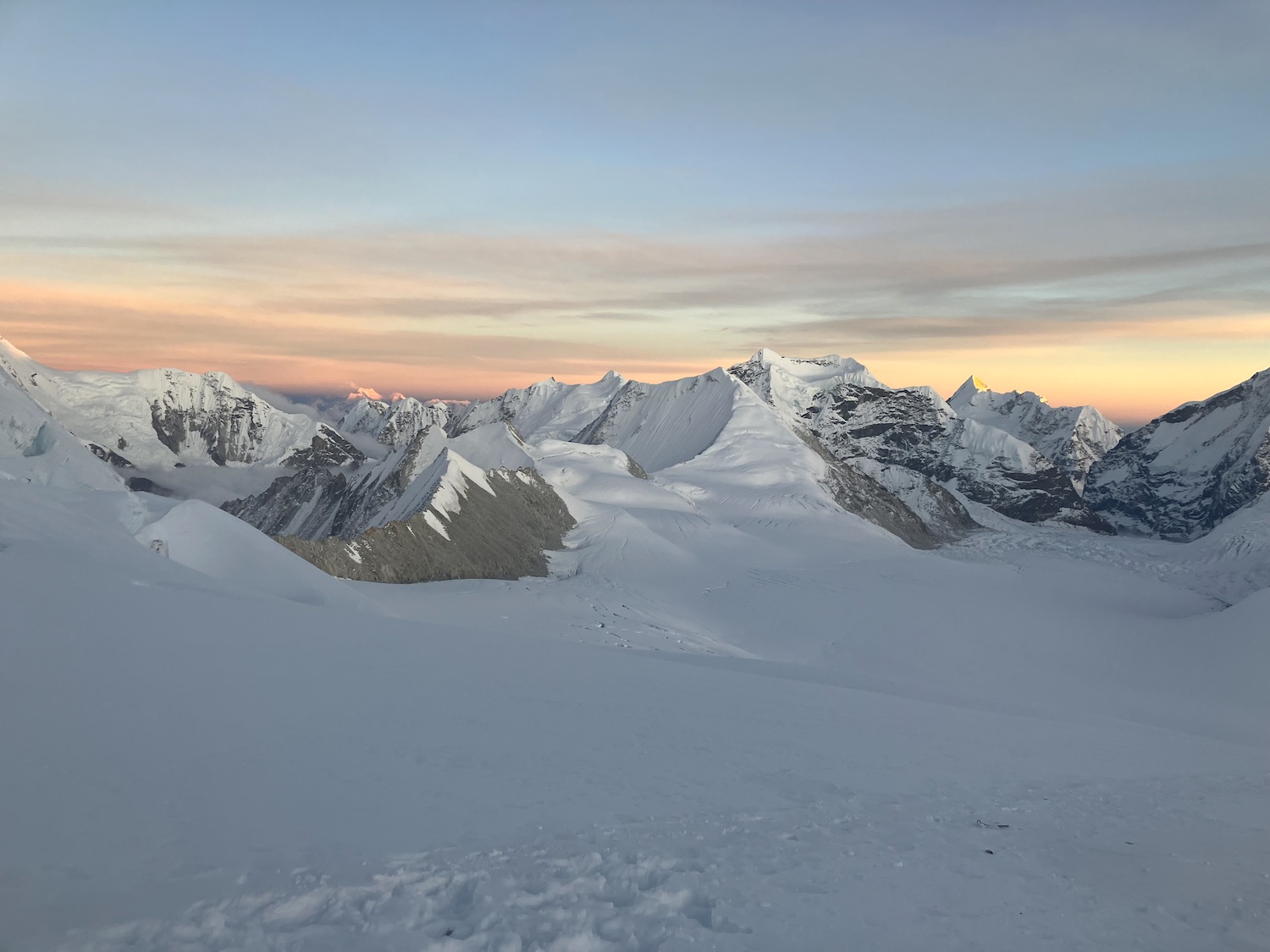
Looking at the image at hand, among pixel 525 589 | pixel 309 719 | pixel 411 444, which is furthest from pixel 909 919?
pixel 411 444

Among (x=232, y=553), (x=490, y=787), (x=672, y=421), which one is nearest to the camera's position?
(x=490, y=787)

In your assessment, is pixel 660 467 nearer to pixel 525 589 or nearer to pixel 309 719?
pixel 525 589

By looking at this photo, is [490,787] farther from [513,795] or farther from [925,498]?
[925,498]

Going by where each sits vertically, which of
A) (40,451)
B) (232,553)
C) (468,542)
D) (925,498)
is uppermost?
(40,451)

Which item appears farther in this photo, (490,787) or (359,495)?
(359,495)

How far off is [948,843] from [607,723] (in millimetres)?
5812

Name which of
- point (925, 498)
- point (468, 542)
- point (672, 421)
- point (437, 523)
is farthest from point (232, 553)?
point (925, 498)

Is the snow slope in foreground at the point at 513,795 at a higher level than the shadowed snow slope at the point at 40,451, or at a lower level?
lower

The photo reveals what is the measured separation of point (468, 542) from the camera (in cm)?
5231

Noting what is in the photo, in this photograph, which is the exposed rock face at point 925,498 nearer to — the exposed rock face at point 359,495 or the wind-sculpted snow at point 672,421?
the wind-sculpted snow at point 672,421

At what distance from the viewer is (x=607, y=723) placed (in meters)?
13.9

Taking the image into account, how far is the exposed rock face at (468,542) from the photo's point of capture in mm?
41906

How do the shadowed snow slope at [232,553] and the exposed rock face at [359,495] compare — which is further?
the exposed rock face at [359,495]

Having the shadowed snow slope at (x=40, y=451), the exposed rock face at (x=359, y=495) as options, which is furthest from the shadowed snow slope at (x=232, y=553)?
the exposed rock face at (x=359, y=495)
